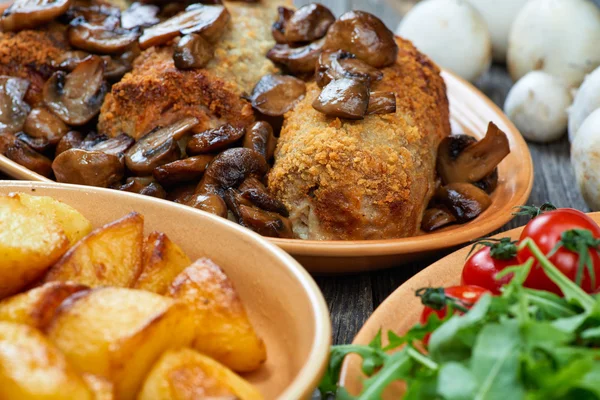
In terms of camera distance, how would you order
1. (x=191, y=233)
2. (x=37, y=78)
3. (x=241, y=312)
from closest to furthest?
(x=241, y=312) → (x=191, y=233) → (x=37, y=78)

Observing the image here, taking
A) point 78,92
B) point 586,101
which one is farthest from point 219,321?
point 586,101

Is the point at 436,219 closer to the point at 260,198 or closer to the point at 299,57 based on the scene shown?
the point at 260,198

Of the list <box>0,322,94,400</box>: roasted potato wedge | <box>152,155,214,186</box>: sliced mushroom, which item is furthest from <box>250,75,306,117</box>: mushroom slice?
<box>0,322,94,400</box>: roasted potato wedge

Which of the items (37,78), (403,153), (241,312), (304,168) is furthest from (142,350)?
(37,78)

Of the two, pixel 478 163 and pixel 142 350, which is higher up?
pixel 142 350

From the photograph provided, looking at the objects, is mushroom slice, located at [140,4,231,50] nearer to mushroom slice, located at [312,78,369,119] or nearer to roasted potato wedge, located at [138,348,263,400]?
mushroom slice, located at [312,78,369,119]

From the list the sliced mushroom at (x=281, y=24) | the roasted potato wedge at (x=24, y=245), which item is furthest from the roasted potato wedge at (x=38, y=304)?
the sliced mushroom at (x=281, y=24)

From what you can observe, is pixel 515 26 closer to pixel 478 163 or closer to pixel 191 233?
pixel 478 163
